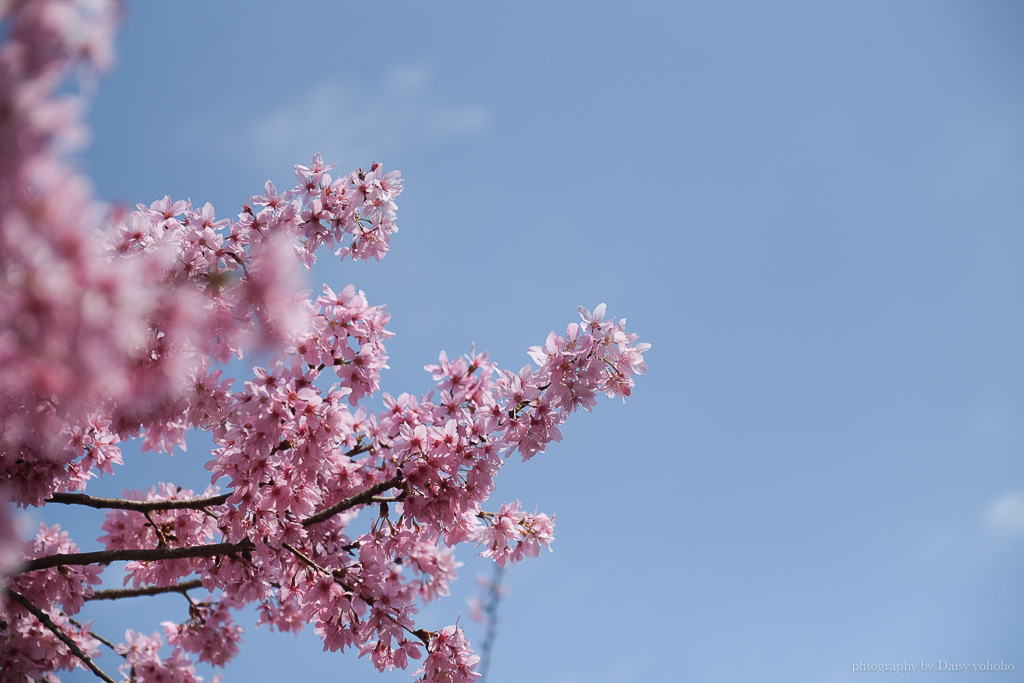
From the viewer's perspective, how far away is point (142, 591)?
7.14 meters

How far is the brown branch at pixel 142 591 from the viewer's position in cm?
699

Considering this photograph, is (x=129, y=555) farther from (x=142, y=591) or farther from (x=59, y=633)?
(x=142, y=591)

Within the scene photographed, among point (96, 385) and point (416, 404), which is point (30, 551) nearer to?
point (416, 404)

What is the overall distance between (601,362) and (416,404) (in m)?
2.04

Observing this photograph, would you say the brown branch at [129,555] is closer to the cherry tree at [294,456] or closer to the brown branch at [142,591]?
the cherry tree at [294,456]

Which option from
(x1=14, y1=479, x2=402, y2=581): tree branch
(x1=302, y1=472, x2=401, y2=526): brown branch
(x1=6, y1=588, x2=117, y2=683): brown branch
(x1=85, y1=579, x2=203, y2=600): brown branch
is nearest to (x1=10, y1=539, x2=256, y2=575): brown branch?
(x1=14, y1=479, x2=402, y2=581): tree branch

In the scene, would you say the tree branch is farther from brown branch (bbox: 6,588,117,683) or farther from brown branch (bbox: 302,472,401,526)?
brown branch (bbox: 6,588,117,683)

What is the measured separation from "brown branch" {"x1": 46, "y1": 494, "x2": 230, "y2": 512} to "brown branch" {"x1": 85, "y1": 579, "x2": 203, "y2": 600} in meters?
1.30

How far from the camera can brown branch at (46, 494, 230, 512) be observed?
6.07 m

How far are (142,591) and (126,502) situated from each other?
1.67 meters

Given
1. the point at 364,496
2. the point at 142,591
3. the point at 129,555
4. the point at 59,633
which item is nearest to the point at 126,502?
the point at 129,555

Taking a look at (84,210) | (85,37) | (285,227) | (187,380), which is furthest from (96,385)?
(285,227)

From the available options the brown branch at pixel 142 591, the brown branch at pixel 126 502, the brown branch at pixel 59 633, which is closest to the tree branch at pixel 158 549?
the brown branch at pixel 126 502

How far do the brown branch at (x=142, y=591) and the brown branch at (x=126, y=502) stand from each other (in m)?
1.30
